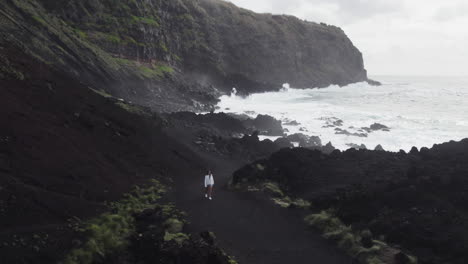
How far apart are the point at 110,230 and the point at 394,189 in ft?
36.0

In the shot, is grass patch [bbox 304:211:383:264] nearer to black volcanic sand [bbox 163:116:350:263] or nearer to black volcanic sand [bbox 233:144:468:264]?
black volcanic sand [bbox 163:116:350:263]

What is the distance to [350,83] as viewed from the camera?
127250 millimetres

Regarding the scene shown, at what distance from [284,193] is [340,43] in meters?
124

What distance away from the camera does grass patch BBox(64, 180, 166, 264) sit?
29.8 feet

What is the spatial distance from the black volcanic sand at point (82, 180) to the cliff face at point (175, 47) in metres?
7.96

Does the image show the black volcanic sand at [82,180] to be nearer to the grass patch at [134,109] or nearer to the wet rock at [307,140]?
the grass patch at [134,109]

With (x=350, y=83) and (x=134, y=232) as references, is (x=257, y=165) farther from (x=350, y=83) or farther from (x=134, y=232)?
(x=350, y=83)

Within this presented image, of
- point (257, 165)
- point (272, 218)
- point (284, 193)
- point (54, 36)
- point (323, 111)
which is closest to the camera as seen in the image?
point (272, 218)

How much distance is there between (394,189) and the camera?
1523cm

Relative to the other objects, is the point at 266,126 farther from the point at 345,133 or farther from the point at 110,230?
the point at 110,230

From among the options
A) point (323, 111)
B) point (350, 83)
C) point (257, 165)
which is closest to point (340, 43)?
point (350, 83)

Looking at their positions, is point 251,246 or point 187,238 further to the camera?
point 251,246

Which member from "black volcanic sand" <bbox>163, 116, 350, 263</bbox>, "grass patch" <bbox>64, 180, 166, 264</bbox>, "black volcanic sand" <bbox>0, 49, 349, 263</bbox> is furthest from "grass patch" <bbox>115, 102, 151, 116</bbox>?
"grass patch" <bbox>64, 180, 166, 264</bbox>

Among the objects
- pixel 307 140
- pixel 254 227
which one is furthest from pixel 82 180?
pixel 307 140
